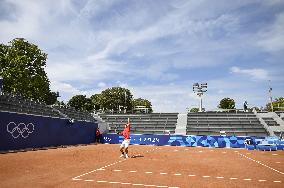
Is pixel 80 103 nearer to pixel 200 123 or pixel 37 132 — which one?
pixel 200 123

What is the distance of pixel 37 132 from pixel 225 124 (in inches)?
1201

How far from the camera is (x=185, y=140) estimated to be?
35.2 metres

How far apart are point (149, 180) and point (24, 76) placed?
42.1m

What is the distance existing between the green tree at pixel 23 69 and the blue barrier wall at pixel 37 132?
16.8 metres

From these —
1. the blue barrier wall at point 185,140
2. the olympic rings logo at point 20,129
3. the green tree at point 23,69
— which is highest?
the green tree at point 23,69

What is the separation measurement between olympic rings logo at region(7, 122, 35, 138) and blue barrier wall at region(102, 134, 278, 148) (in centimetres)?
1445

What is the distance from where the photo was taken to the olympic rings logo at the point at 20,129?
74.4 feet

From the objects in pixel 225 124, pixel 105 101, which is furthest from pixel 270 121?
pixel 105 101

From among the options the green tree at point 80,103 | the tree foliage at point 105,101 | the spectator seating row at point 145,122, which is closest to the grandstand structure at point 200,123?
the spectator seating row at point 145,122

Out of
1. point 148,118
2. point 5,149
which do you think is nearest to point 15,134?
point 5,149

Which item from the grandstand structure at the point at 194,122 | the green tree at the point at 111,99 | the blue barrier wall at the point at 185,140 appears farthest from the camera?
the green tree at the point at 111,99

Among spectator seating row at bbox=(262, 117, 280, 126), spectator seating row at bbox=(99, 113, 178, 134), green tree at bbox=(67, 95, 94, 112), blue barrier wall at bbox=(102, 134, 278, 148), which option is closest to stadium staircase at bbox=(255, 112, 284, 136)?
spectator seating row at bbox=(262, 117, 280, 126)

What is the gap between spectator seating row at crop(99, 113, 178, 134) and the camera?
150 ft

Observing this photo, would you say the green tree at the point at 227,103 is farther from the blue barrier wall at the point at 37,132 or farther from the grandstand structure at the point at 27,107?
the grandstand structure at the point at 27,107
